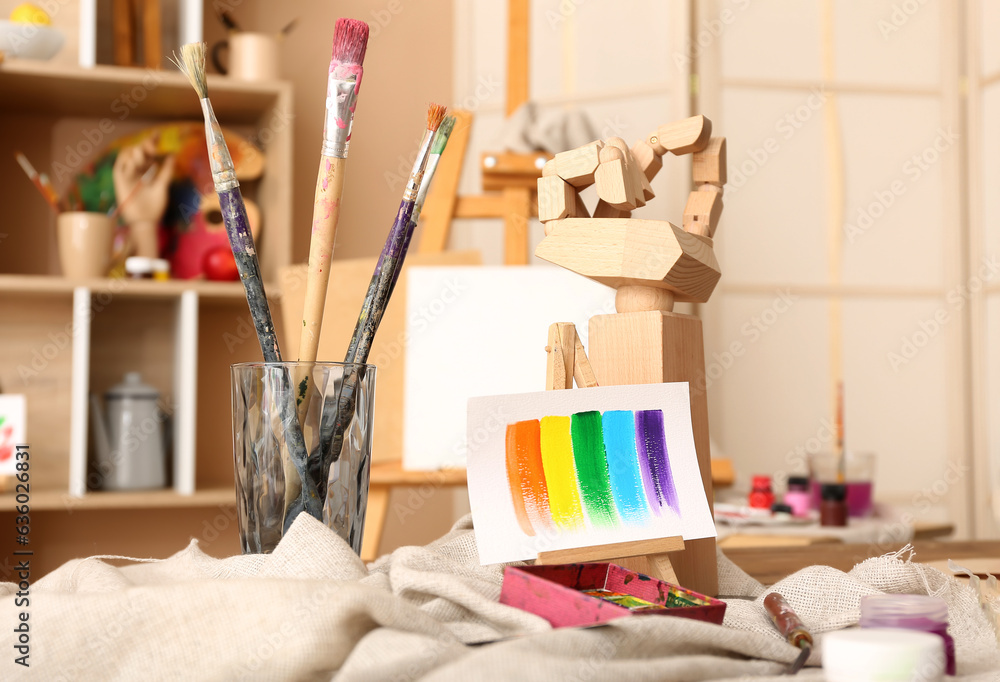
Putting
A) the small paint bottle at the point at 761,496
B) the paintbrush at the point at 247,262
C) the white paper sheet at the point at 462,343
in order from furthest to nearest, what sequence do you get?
the small paint bottle at the point at 761,496, the white paper sheet at the point at 462,343, the paintbrush at the point at 247,262

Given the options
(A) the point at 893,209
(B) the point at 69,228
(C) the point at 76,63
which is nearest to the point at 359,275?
(B) the point at 69,228

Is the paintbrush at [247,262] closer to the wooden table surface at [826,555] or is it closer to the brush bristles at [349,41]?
the brush bristles at [349,41]

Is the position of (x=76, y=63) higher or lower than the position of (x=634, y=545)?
higher

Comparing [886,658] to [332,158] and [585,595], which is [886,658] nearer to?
[585,595]

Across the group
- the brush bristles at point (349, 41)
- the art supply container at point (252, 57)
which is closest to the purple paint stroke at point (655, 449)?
the brush bristles at point (349, 41)

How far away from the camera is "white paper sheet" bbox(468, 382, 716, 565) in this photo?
607 millimetres

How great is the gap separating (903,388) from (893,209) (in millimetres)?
458

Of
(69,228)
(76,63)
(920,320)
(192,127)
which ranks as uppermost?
(76,63)

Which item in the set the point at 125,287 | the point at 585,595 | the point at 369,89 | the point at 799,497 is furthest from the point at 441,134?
the point at 369,89

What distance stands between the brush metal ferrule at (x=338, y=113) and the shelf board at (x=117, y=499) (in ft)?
4.02

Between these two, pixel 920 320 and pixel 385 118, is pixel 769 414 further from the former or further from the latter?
pixel 385 118

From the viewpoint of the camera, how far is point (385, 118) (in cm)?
219

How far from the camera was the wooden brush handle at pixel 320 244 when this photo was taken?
0.65 meters

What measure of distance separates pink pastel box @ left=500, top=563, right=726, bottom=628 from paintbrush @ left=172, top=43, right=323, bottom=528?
175 millimetres
